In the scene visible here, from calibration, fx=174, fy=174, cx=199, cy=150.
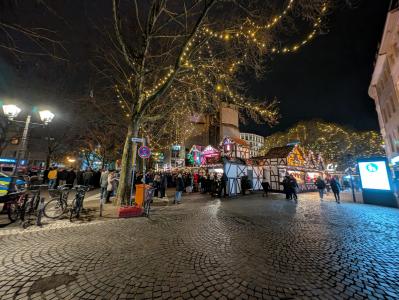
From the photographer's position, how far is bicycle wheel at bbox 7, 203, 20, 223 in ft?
19.6

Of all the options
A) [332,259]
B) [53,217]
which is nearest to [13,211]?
[53,217]

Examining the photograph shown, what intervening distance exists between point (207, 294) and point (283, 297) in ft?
3.39

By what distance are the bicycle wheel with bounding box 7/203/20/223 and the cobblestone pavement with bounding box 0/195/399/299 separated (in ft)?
5.90

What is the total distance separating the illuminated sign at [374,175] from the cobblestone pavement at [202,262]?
5858mm

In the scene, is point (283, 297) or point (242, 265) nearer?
point (283, 297)

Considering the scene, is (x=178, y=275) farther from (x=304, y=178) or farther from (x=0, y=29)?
(x=304, y=178)

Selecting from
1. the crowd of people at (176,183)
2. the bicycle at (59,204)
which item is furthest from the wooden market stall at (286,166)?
the bicycle at (59,204)

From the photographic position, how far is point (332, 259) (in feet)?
11.3

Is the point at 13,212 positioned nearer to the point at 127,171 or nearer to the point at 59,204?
the point at 59,204

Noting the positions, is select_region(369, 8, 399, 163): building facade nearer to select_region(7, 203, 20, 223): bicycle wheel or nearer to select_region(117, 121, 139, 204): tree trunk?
select_region(117, 121, 139, 204): tree trunk

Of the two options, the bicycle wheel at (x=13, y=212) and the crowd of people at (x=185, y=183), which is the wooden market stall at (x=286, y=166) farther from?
the bicycle wheel at (x=13, y=212)

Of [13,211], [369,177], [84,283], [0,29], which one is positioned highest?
[0,29]

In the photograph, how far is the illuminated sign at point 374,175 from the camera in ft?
31.8

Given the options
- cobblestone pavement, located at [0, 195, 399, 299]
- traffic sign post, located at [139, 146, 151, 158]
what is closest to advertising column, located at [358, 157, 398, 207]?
cobblestone pavement, located at [0, 195, 399, 299]
